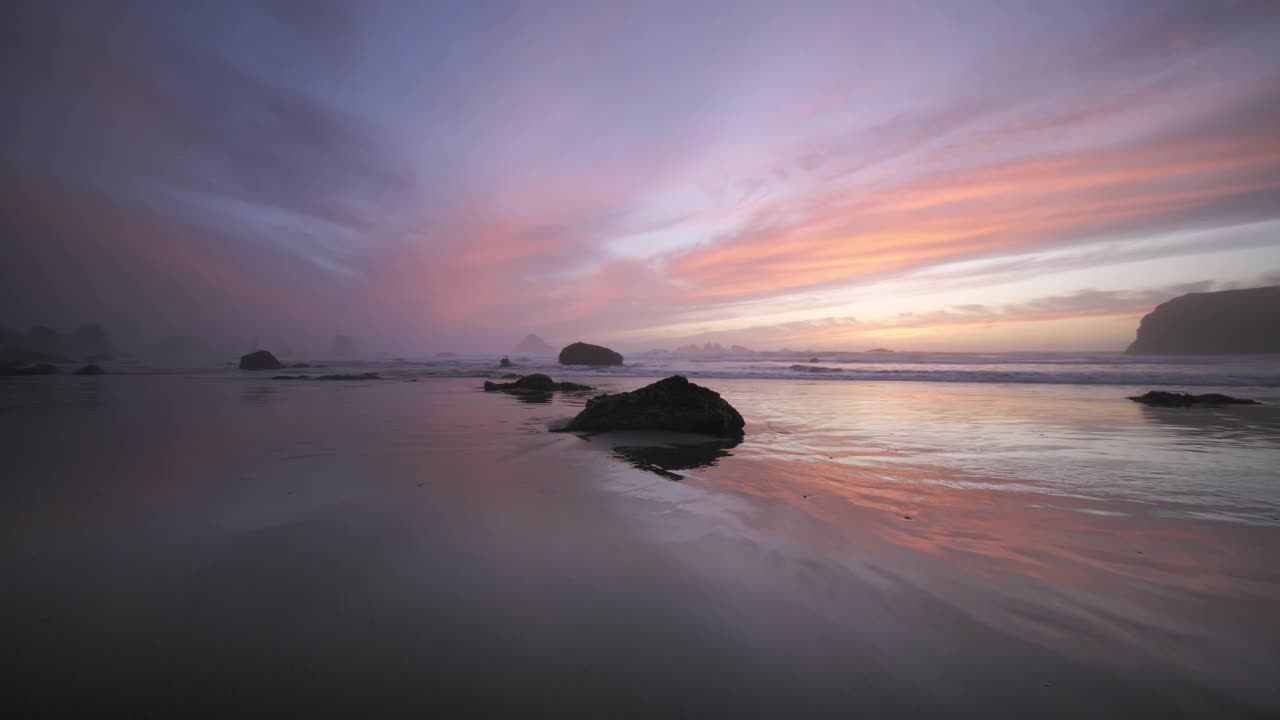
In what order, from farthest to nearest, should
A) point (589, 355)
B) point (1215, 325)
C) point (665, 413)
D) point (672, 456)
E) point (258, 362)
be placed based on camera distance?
point (1215, 325) → point (589, 355) → point (258, 362) → point (665, 413) → point (672, 456)

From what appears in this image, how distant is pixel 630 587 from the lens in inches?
92.5

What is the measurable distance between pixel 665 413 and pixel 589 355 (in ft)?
99.4

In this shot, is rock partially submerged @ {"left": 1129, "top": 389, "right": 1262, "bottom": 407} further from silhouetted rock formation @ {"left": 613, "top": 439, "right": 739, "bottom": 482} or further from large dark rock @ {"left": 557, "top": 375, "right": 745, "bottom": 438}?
silhouetted rock formation @ {"left": 613, "top": 439, "right": 739, "bottom": 482}

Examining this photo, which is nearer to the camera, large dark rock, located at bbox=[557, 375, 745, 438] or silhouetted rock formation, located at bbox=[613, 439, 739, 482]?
silhouetted rock formation, located at bbox=[613, 439, 739, 482]

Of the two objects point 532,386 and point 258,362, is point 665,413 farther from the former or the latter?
point 258,362

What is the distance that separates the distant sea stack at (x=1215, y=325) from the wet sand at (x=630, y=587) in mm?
100624

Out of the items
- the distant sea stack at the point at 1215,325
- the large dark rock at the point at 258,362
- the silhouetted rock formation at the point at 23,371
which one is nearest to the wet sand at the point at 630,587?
the large dark rock at the point at 258,362

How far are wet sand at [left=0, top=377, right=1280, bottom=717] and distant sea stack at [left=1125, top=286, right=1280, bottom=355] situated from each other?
10062cm

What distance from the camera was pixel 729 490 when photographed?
A: 13.9 feet

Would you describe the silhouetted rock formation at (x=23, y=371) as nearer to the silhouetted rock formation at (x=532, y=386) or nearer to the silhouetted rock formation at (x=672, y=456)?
the silhouetted rock formation at (x=532, y=386)

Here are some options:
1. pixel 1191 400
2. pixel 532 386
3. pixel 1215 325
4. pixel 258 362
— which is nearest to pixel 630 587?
pixel 532 386

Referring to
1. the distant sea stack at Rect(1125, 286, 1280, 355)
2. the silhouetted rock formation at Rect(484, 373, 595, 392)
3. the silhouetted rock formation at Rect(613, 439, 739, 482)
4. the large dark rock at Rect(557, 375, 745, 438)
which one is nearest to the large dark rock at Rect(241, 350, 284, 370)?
the silhouetted rock formation at Rect(484, 373, 595, 392)

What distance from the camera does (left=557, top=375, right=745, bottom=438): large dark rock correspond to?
23.9ft

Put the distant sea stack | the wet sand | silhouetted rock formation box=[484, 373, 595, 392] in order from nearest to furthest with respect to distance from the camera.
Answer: the wet sand < silhouetted rock formation box=[484, 373, 595, 392] < the distant sea stack
